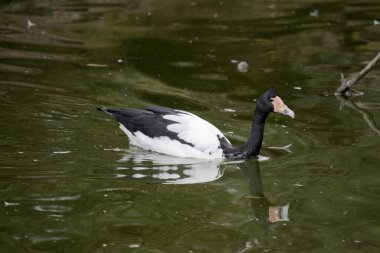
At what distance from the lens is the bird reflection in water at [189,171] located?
7.95 meters

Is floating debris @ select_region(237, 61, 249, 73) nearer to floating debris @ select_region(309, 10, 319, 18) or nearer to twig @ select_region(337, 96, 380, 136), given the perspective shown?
twig @ select_region(337, 96, 380, 136)

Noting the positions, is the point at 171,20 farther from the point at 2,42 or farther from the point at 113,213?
the point at 113,213

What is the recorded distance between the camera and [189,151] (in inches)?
369

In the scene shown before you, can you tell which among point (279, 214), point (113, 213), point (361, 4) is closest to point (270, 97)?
point (279, 214)

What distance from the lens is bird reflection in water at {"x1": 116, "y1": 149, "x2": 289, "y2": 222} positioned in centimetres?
795

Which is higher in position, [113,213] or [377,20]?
[377,20]

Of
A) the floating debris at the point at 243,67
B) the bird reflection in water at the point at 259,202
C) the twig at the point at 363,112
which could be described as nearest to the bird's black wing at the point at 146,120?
the bird reflection in water at the point at 259,202

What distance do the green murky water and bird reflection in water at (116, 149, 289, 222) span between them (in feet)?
0.09

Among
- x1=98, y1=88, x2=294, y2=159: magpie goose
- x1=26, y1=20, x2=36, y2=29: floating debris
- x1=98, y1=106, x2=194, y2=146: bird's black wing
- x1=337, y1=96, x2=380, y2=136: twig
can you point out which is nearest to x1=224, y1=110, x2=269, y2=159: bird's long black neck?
x1=98, y1=88, x2=294, y2=159: magpie goose

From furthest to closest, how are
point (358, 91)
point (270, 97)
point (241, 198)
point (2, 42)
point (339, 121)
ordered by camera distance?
point (2, 42) < point (358, 91) < point (339, 121) < point (270, 97) < point (241, 198)

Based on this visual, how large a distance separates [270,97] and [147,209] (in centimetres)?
242

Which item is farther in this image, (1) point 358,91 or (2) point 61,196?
(1) point 358,91

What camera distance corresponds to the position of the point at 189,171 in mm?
8914

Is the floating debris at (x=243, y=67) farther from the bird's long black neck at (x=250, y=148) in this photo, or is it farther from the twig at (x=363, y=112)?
the bird's long black neck at (x=250, y=148)
